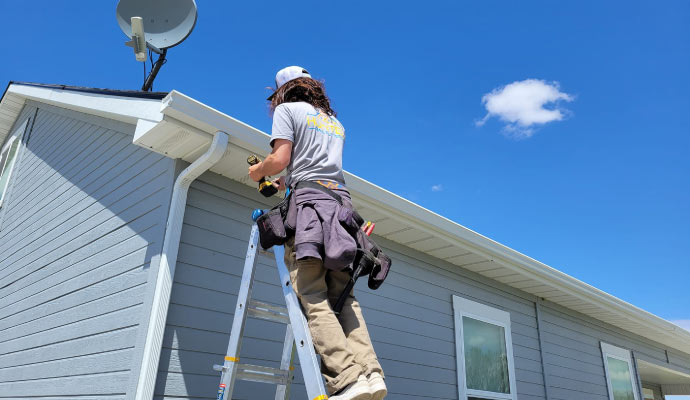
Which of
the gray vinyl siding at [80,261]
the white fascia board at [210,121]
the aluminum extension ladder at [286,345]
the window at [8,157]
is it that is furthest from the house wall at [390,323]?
the window at [8,157]

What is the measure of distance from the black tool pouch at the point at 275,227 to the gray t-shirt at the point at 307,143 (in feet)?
0.56

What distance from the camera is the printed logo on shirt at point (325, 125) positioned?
2.42m

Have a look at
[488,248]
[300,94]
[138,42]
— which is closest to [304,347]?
[300,94]

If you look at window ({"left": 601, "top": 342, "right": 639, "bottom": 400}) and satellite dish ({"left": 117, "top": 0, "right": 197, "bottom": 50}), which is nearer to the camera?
satellite dish ({"left": 117, "top": 0, "right": 197, "bottom": 50})

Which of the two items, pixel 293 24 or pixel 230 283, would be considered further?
pixel 293 24

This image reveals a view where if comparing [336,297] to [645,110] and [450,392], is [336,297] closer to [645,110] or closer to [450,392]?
[450,392]

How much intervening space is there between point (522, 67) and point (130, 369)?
8.37 m

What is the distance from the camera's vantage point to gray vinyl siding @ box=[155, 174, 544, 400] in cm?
342

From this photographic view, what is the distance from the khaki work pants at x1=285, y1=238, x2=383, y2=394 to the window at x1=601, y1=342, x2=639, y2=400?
22.7 ft

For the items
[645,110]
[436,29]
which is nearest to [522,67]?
[436,29]

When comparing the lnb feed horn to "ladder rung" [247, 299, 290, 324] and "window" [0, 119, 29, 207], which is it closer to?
"window" [0, 119, 29, 207]

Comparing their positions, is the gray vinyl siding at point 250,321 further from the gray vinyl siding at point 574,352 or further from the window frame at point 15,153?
the window frame at point 15,153

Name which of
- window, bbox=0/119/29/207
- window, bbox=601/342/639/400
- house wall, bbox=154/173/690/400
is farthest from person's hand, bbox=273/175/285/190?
window, bbox=601/342/639/400

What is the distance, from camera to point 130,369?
3248 millimetres
